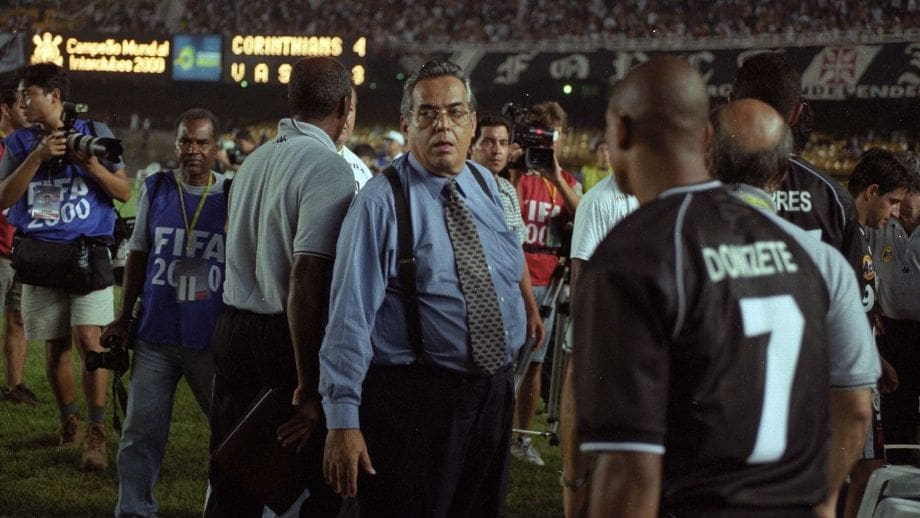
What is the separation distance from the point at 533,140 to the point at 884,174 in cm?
209

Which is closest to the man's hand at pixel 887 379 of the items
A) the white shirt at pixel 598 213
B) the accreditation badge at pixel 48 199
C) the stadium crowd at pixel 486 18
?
the white shirt at pixel 598 213

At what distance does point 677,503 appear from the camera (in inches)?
68.0

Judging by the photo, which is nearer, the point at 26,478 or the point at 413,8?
the point at 26,478

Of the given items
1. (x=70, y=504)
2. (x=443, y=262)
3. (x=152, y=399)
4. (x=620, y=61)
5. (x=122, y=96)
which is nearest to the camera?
(x=443, y=262)

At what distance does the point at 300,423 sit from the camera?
10.7ft

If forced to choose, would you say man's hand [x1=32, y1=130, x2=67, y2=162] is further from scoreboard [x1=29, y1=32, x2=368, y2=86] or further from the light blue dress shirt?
scoreboard [x1=29, y1=32, x2=368, y2=86]

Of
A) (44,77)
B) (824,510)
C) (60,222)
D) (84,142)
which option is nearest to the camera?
(824,510)

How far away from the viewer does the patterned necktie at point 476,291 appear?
308cm

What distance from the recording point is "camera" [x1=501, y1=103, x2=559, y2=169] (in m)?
6.14

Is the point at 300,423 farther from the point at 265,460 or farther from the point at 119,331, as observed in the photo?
the point at 119,331


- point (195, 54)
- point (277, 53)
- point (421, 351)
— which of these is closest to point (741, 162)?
point (421, 351)

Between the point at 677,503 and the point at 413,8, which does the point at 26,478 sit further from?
the point at 413,8

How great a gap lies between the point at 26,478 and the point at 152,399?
1514mm

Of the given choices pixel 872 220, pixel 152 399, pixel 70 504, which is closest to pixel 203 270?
pixel 152 399
